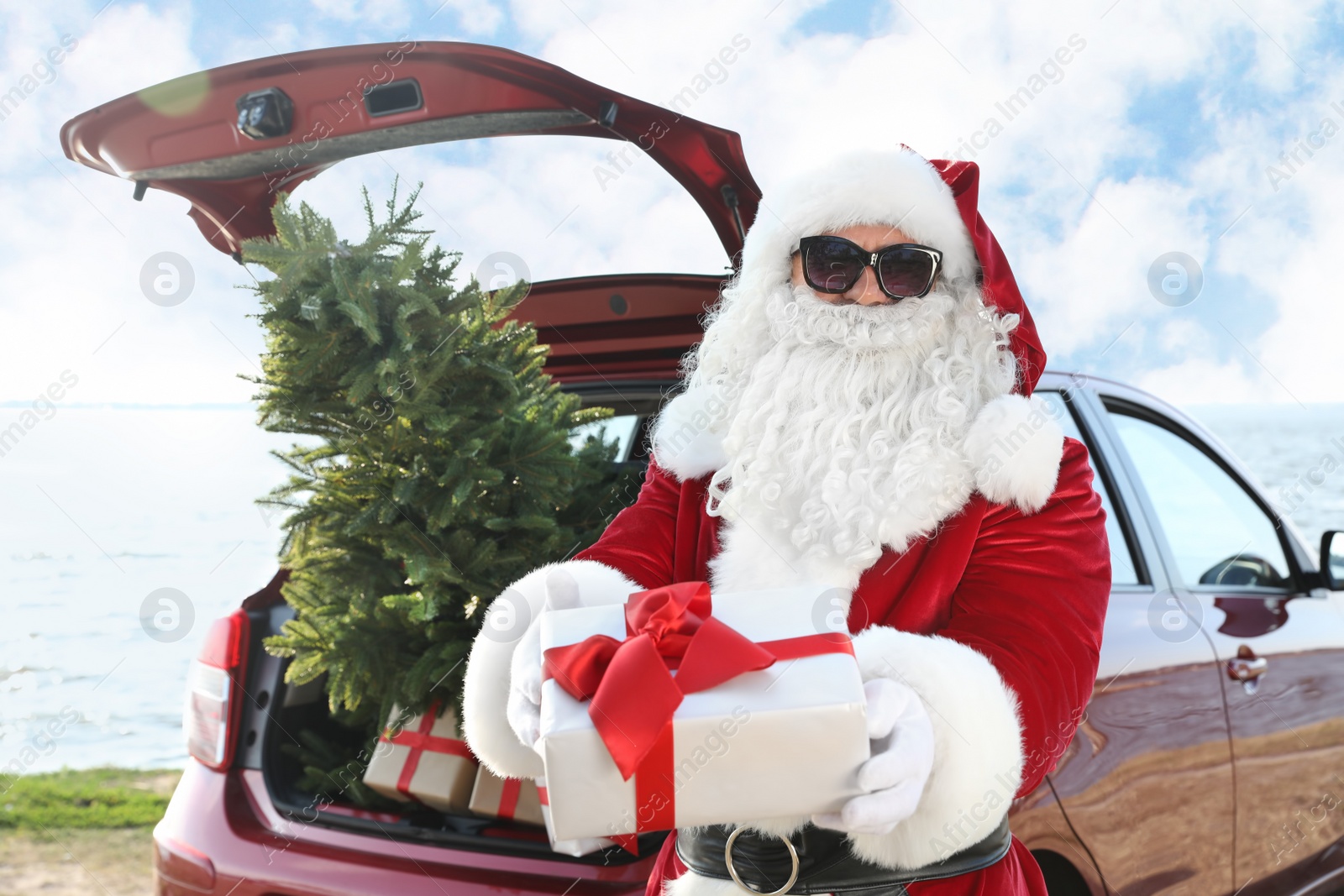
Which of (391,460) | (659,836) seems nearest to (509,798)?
(659,836)

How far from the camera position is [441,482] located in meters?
2.15

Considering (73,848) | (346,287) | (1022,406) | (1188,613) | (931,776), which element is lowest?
(73,848)

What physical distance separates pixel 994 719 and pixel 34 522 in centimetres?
1965

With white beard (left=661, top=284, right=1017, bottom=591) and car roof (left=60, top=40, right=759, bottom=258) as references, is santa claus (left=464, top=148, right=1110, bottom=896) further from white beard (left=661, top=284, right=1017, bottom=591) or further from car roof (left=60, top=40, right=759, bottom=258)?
car roof (left=60, top=40, right=759, bottom=258)

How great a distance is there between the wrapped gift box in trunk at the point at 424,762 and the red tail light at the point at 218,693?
34 cm

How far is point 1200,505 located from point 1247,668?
0.70m

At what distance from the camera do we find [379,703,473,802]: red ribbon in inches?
85.8

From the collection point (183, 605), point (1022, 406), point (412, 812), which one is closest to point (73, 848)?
point (183, 605)

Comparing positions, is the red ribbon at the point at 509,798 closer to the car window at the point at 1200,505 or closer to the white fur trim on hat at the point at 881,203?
the white fur trim on hat at the point at 881,203

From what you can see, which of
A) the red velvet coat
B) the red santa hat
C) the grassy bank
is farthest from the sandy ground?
the red santa hat

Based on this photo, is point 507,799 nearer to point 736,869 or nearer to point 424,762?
point 424,762

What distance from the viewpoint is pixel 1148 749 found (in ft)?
7.23

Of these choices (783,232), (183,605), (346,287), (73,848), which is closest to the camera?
(783,232)

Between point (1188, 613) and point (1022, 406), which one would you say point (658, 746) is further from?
point (1188, 613)
